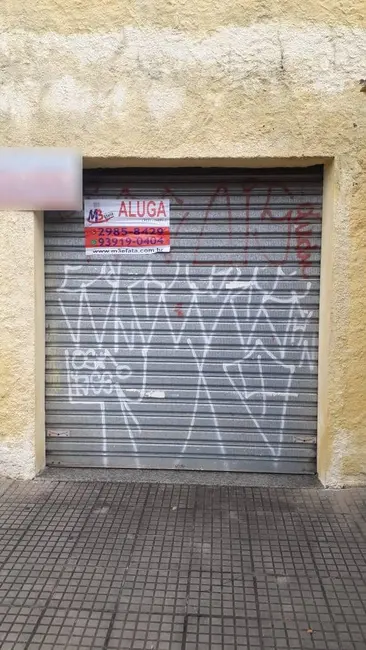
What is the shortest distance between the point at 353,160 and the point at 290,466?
8.47 ft

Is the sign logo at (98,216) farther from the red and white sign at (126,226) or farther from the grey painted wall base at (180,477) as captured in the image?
the grey painted wall base at (180,477)

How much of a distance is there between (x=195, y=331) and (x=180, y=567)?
205 cm

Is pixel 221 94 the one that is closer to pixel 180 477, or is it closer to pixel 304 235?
pixel 304 235

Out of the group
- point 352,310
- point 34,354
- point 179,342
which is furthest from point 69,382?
point 352,310

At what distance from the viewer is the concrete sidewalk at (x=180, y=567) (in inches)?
120

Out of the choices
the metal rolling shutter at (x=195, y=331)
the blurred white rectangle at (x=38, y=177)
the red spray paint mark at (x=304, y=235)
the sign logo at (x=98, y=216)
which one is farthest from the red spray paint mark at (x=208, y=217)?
the blurred white rectangle at (x=38, y=177)

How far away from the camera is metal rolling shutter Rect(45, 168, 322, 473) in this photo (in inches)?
197

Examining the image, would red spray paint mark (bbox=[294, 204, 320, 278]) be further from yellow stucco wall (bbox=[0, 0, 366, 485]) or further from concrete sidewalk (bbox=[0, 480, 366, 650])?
concrete sidewalk (bbox=[0, 480, 366, 650])

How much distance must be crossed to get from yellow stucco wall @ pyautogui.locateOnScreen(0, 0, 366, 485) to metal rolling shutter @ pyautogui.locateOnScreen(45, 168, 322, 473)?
32 cm

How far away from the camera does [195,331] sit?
5.10 meters

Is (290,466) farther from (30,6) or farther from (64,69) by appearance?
(30,6)

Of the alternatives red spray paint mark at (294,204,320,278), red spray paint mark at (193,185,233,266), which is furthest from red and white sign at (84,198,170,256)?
red spray paint mark at (294,204,320,278)

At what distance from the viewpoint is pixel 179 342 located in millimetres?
5117

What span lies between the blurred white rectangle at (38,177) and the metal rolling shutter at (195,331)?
1.02 feet
